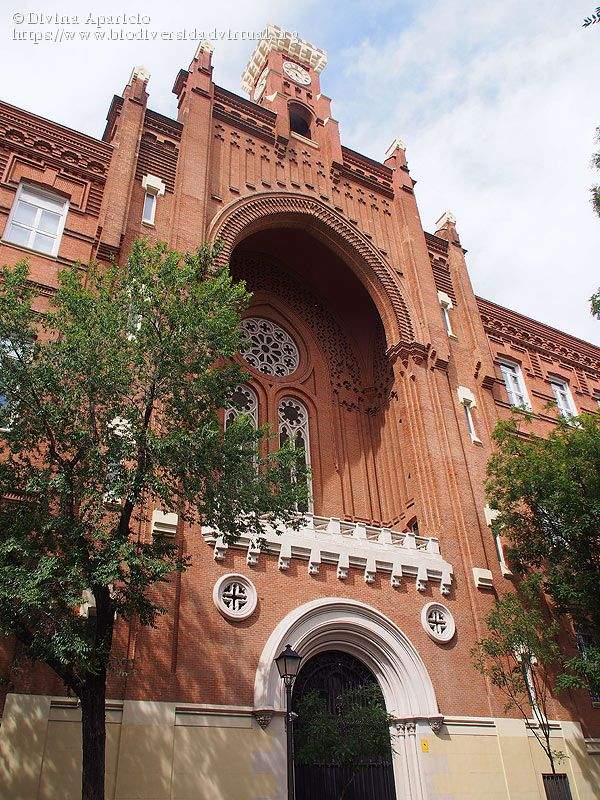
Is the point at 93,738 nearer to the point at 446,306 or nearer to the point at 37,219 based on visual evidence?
the point at 37,219

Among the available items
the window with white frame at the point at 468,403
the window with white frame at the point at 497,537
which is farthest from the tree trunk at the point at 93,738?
the window with white frame at the point at 468,403

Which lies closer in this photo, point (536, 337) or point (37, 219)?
point (37, 219)

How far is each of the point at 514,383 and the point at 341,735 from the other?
17.3 m

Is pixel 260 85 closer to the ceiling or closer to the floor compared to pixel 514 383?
closer to the ceiling

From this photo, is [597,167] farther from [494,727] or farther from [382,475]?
[494,727]

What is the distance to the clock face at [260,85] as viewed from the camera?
31281 mm

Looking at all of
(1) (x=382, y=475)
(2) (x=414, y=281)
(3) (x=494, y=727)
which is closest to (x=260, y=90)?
(2) (x=414, y=281)

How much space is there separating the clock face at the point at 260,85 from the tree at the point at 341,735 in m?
27.8

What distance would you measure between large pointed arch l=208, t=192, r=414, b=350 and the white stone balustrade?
7.39 m

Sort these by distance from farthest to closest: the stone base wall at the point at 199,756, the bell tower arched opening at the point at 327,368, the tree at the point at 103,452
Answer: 1. the bell tower arched opening at the point at 327,368
2. the stone base wall at the point at 199,756
3. the tree at the point at 103,452

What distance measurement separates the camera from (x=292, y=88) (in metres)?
29.8

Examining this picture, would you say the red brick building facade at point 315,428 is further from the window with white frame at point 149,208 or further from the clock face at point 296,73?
the clock face at point 296,73

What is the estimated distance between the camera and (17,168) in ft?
61.5

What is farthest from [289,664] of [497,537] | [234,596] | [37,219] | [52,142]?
[52,142]
